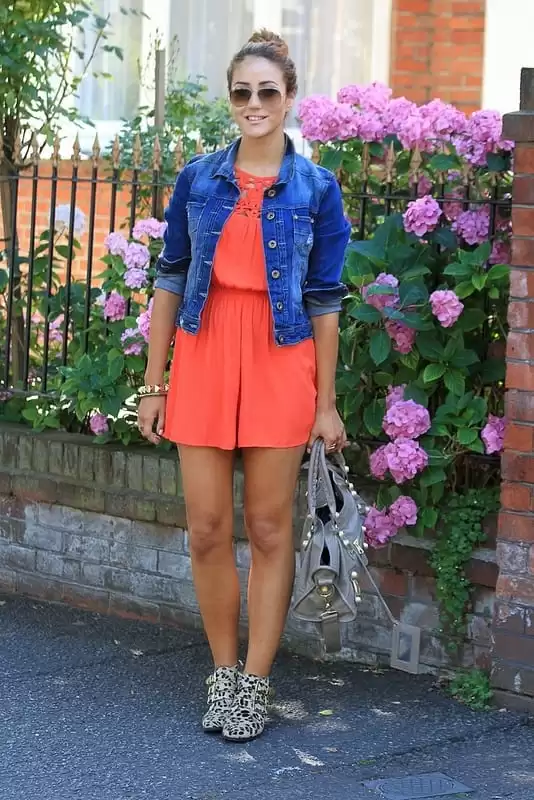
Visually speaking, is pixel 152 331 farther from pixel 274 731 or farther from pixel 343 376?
pixel 274 731

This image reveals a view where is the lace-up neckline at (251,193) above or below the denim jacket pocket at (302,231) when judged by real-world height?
above

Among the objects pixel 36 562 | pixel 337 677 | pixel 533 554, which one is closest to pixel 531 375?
pixel 533 554

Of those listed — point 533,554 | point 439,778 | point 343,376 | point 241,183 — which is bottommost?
point 439,778

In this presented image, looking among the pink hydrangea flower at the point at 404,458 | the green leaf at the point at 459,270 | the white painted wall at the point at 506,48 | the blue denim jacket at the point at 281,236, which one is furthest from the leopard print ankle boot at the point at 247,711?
the white painted wall at the point at 506,48

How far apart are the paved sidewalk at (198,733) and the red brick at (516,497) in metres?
0.63

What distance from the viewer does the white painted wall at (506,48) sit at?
396 inches

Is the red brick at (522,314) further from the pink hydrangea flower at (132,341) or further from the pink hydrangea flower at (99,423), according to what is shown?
the pink hydrangea flower at (99,423)

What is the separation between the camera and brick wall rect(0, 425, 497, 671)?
495cm

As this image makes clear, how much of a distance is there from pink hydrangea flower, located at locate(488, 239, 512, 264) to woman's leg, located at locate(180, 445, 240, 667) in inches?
43.0

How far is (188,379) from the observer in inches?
170

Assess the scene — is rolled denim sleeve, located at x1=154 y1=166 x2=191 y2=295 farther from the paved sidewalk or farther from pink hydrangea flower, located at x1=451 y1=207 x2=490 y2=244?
the paved sidewalk

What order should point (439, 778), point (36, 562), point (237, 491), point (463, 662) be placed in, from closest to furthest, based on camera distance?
point (439, 778), point (463, 662), point (237, 491), point (36, 562)

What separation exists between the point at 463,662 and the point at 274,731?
2.40 ft

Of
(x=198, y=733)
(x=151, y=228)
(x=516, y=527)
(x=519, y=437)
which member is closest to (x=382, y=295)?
(x=519, y=437)
